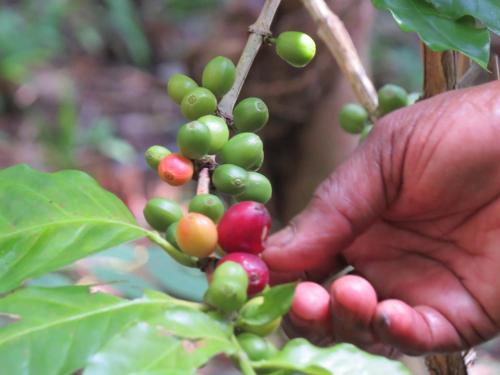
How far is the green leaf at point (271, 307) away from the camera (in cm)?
90

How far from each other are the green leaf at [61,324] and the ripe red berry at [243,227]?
6.4 inches

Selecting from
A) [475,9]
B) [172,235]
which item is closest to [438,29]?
[475,9]

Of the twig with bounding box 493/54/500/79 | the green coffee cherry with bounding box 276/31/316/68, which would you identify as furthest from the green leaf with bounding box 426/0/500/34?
Result: the twig with bounding box 493/54/500/79

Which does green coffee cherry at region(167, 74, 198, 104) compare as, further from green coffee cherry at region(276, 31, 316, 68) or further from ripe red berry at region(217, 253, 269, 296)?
ripe red berry at region(217, 253, 269, 296)

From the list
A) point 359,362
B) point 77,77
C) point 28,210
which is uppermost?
point 28,210

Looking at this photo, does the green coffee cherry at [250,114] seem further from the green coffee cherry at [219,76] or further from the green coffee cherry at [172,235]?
the green coffee cherry at [172,235]

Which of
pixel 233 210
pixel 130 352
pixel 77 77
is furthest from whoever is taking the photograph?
pixel 77 77

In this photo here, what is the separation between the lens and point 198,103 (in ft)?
3.96

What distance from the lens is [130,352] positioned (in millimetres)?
792

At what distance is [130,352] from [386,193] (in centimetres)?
94

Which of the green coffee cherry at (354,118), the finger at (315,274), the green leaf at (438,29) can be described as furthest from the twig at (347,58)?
the green leaf at (438,29)

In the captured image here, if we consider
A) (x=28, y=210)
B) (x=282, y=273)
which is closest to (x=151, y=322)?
(x=28, y=210)

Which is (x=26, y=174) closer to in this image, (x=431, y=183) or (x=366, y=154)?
(x=366, y=154)

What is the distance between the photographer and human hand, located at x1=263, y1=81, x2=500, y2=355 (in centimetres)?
151
